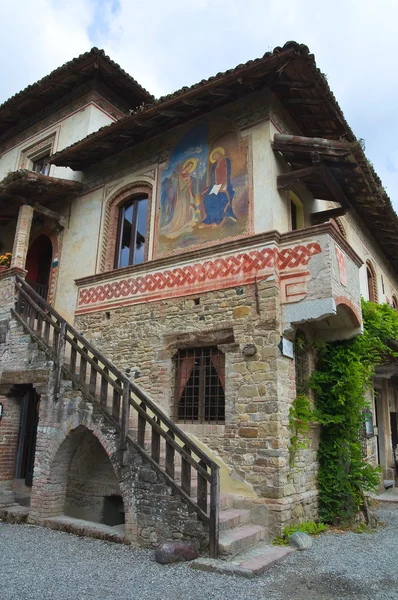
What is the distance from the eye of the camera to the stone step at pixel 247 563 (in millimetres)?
5004

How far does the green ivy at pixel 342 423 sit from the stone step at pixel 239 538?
6.29ft

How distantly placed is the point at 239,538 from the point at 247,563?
51 centimetres

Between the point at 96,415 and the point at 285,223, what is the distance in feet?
15.6

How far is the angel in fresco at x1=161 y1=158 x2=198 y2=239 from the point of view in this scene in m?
9.09

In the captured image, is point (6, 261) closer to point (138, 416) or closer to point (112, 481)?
point (112, 481)

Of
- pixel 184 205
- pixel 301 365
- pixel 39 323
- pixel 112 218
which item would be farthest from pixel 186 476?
pixel 112 218

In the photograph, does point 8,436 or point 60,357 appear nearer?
point 60,357

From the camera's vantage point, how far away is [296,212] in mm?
9484

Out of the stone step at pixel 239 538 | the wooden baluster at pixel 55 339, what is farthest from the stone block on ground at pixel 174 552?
the wooden baluster at pixel 55 339

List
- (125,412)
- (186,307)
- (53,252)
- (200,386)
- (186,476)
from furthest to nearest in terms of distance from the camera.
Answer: (53,252), (186,307), (200,386), (125,412), (186,476)

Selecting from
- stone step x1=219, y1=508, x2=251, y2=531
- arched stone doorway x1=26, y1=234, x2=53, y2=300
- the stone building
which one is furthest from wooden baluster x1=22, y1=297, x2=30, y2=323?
stone step x1=219, y1=508, x2=251, y2=531

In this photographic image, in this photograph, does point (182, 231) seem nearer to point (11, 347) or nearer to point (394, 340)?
point (11, 347)

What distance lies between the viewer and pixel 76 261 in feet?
36.0

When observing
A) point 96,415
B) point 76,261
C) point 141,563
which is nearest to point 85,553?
point 141,563
